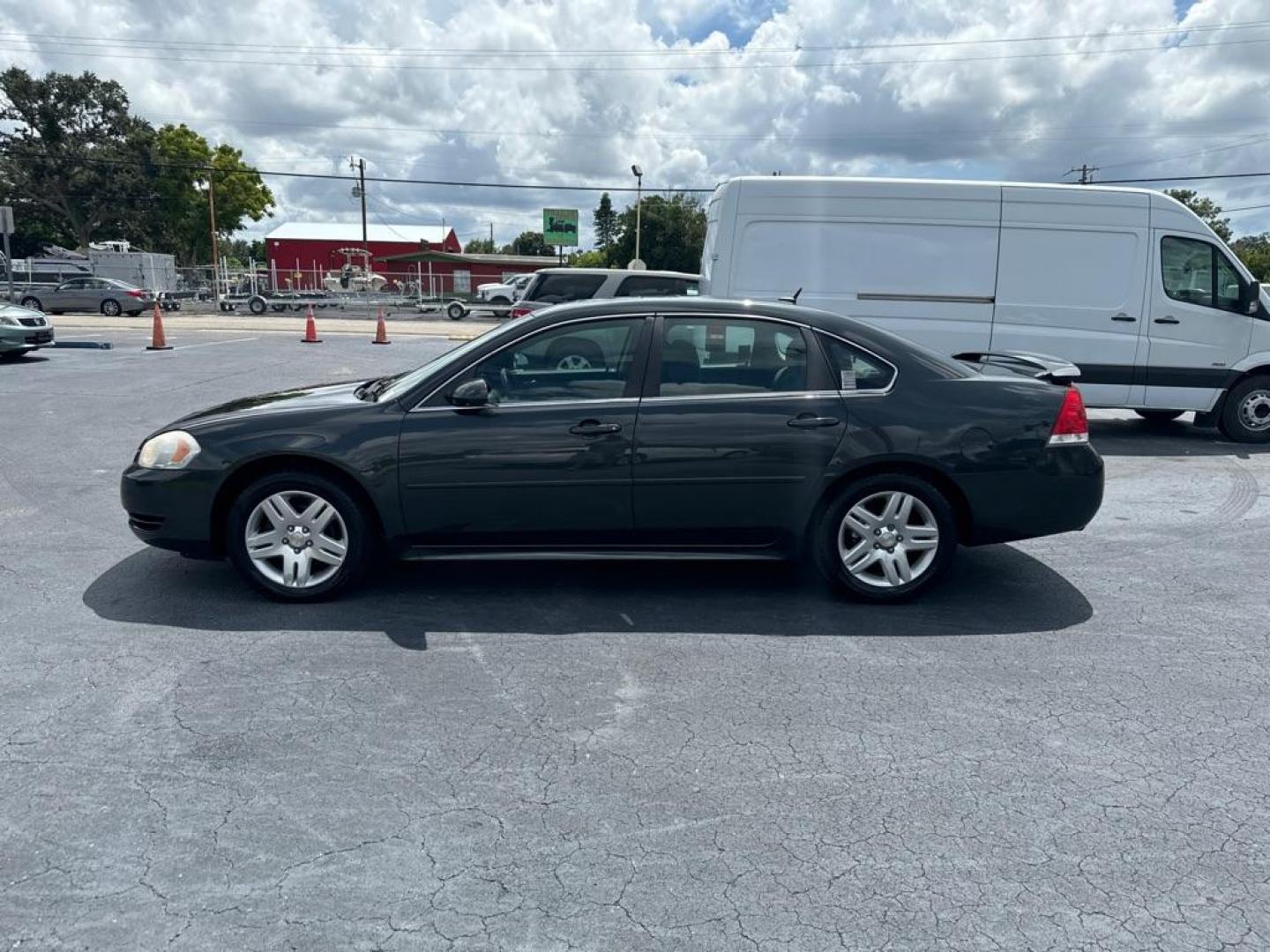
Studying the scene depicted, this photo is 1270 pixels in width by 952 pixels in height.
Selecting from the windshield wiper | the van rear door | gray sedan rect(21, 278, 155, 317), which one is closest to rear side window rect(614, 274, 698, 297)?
the van rear door

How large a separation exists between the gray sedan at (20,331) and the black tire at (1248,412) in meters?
17.6

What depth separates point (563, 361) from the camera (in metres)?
4.80

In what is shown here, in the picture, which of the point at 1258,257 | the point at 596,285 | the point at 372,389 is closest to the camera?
the point at 372,389

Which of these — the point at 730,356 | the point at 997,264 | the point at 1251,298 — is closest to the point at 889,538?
the point at 730,356

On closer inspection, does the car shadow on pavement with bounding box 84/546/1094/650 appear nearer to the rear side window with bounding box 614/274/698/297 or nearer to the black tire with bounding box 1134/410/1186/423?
the black tire with bounding box 1134/410/1186/423

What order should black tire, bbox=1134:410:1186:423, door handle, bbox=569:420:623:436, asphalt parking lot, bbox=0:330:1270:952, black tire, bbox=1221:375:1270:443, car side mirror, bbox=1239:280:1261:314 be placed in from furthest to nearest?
black tire, bbox=1134:410:1186:423 < black tire, bbox=1221:375:1270:443 < car side mirror, bbox=1239:280:1261:314 < door handle, bbox=569:420:623:436 < asphalt parking lot, bbox=0:330:1270:952

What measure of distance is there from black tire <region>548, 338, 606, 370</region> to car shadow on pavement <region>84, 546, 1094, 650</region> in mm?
1090

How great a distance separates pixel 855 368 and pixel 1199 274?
669 centimetres

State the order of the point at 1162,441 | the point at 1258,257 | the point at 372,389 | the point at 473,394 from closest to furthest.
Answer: the point at 473,394 → the point at 372,389 → the point at 1162,441 → the point at 1258,257

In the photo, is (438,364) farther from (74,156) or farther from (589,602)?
(74,156)

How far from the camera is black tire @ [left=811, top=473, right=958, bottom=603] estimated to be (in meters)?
4.79

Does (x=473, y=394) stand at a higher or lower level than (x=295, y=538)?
higher

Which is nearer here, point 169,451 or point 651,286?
point 169,451

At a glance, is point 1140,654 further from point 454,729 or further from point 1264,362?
point 1264,362
